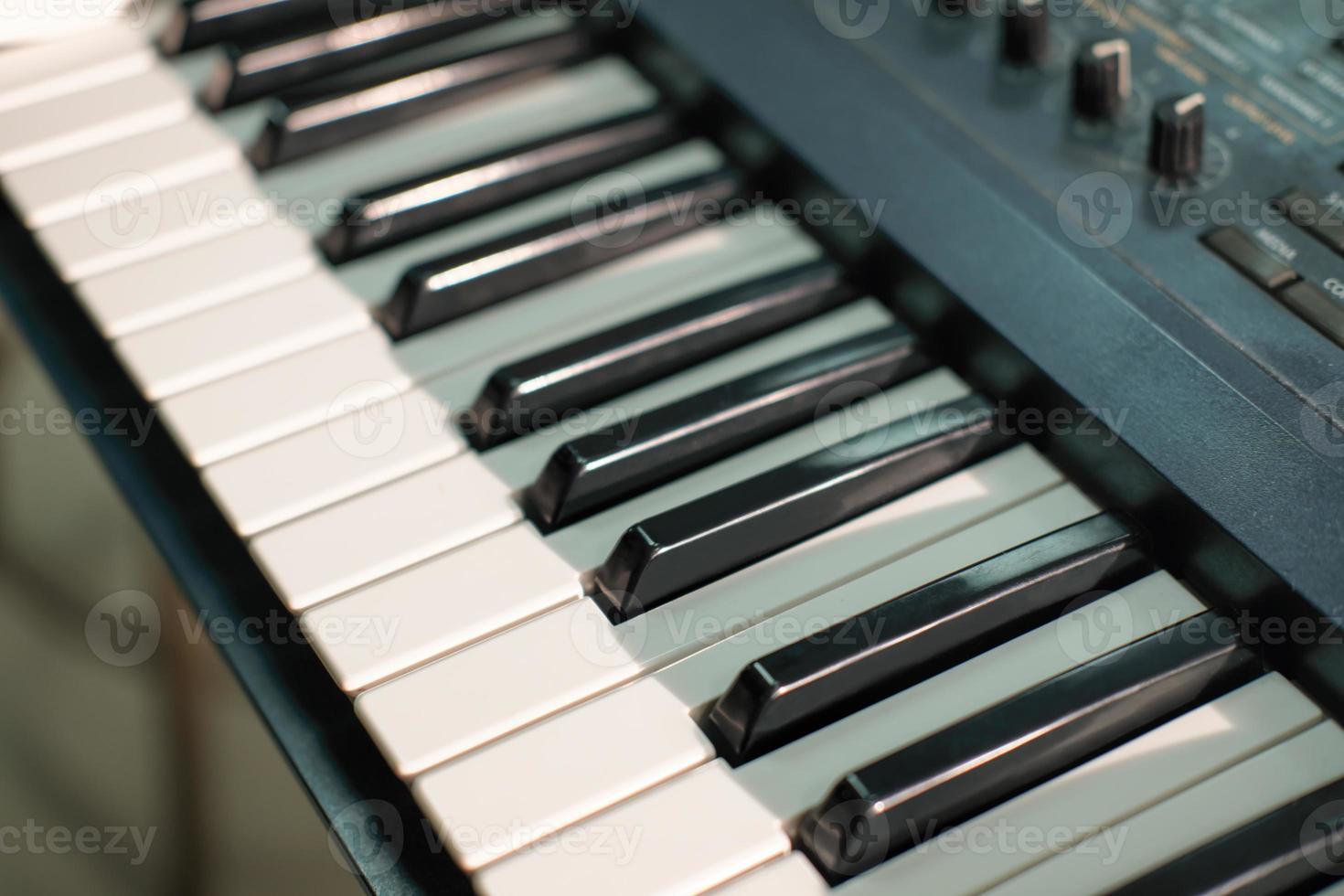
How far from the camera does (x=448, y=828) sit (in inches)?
29.2

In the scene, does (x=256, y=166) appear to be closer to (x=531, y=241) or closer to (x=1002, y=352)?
(x=531, y=241)

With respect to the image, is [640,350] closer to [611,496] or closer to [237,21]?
[611,496]

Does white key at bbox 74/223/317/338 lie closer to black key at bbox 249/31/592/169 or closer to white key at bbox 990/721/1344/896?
black key at bbox 249/31/592/169

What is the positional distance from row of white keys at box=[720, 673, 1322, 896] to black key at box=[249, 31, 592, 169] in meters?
0.71

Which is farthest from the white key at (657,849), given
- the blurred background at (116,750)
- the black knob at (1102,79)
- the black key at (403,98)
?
the blurred background at (116,750)

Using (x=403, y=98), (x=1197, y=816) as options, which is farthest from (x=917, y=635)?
(x=403, y=98)

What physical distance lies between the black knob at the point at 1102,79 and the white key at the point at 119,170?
2.15 feet

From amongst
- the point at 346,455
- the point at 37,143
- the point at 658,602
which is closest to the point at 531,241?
the point at 346,455

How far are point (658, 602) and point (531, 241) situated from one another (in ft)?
1.08

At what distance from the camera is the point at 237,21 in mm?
1218

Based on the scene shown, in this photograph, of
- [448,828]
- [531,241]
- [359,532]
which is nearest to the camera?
[448,828]

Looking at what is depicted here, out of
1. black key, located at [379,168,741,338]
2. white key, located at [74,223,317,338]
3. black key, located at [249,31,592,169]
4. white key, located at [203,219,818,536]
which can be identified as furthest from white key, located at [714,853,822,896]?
black key, located at [249,31,592,169]

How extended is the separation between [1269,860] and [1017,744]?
0.13 m

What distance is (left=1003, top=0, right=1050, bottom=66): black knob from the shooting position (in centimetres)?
99
